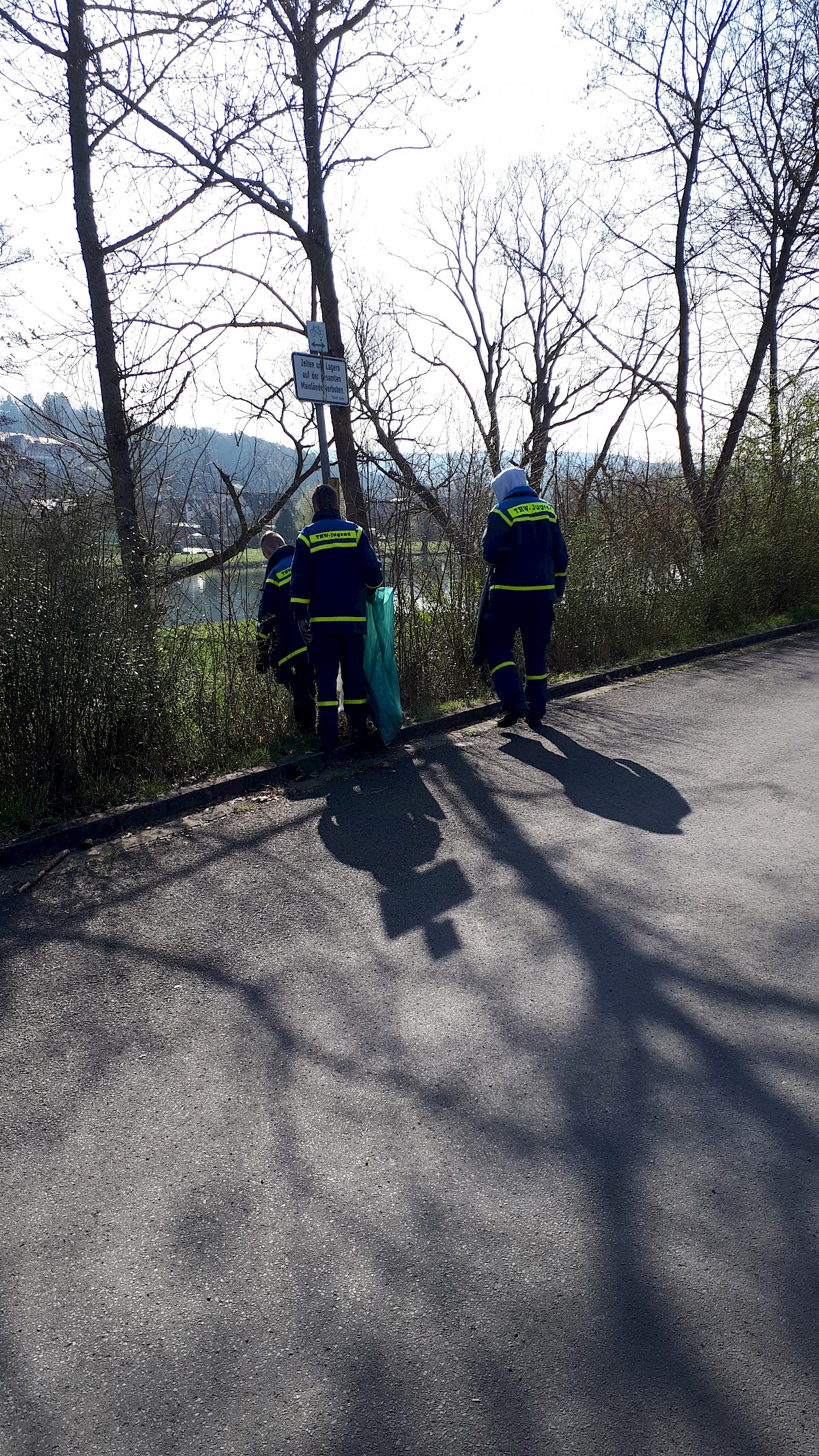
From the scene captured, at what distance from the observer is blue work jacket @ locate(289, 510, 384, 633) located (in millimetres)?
7129

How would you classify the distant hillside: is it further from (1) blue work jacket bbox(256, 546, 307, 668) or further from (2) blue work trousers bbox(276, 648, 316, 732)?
(2) blue work trousers bbox(276, 648, 316, 732)

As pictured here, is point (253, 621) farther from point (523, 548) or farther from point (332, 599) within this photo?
point (523, 548)

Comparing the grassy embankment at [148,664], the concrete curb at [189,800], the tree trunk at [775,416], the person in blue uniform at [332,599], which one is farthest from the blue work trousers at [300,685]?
the tree trunk at [775,416]

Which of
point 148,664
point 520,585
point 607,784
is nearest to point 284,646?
point 148,664

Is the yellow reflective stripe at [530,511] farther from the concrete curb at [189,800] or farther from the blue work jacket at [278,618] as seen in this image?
the blue work jacket at [278,618]

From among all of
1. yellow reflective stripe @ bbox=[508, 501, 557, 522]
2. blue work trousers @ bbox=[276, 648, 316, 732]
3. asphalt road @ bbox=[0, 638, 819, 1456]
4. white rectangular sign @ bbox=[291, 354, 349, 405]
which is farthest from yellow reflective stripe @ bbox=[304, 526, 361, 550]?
asphalt road @ bbox=[0, 638, 819, 1456]

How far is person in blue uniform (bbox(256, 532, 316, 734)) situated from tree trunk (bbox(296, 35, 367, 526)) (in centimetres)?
241

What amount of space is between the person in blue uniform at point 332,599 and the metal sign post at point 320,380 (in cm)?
77

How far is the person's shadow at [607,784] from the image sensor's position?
5715mm

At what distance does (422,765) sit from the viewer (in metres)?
7.17

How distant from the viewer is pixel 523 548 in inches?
320

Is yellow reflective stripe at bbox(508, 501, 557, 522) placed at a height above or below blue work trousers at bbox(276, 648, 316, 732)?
above

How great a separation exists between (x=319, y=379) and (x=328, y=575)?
180cm

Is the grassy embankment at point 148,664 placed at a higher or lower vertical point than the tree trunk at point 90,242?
lower
